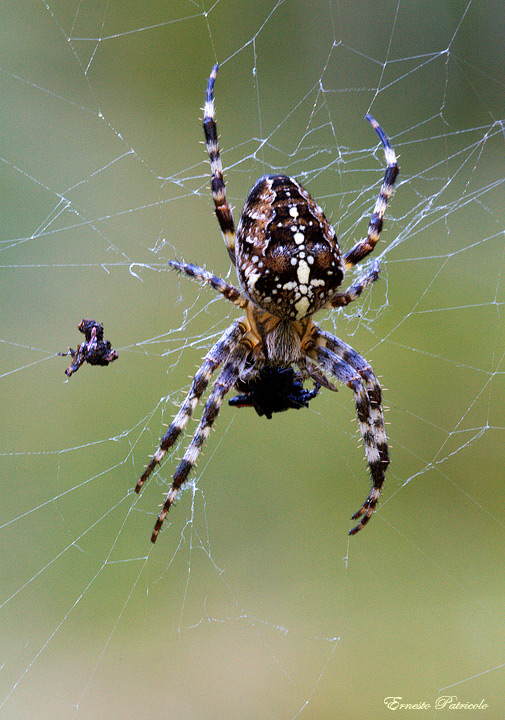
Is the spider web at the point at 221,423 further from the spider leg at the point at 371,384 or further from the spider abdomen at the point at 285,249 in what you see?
the spider abdomen at the point at 285,249

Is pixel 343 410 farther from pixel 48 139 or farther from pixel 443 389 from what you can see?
pixel 48 139

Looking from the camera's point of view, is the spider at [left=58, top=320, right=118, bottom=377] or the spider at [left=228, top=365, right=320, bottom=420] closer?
the spider at [left=58, top=320, right=118, bottom=377]

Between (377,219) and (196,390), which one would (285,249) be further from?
(196,390)

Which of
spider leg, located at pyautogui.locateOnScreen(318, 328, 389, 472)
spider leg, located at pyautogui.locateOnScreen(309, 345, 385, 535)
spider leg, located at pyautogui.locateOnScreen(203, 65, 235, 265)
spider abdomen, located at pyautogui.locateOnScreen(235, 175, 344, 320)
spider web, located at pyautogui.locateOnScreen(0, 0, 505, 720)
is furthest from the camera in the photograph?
spider web, located at pyautogui.locateOnScreen(0, 0, 505, 720)

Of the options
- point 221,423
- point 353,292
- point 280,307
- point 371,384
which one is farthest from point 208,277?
point 221,423

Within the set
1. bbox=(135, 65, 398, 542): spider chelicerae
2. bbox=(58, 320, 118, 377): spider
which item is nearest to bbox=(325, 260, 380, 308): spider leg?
bbox=(135, 65, 398, 542): spider chelicerae

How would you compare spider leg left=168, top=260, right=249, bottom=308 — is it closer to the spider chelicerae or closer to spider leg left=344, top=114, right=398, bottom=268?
the spider chelicerae

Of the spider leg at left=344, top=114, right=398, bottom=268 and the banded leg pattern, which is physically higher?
the spider leg at left=344, top=114, right=398, bottom=268
